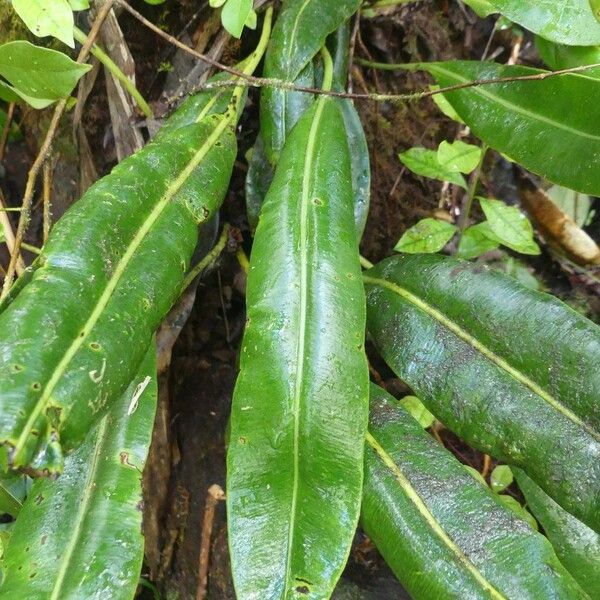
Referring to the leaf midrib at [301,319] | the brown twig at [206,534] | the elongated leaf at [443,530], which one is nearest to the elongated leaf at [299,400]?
the leaf midrib at [301,319]

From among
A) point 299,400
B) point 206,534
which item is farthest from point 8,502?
point 299,400

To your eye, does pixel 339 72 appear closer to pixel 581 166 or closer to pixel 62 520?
pixel 581 166

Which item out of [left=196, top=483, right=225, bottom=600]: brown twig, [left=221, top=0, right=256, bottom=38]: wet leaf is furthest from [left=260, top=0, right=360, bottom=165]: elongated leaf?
[left=196, top=483, right=225, bottom=600]: brown twig

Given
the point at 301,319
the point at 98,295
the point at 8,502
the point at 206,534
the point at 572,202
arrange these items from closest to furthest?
the point at 98,295, the point at 301,319, the point at 8,502, the point at 206,534, the point at 572,202

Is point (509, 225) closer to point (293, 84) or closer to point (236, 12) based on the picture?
point (293, 84)

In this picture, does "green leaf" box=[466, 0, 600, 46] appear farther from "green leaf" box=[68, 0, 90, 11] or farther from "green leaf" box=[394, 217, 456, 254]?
"green leaf" box=[68, 0, 90, 11]

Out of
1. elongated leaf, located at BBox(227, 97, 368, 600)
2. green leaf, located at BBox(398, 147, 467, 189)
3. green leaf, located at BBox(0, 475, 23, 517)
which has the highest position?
green leaf, located at BBox(398, 147, 467, 189)

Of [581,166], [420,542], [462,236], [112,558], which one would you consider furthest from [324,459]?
[462,236]
